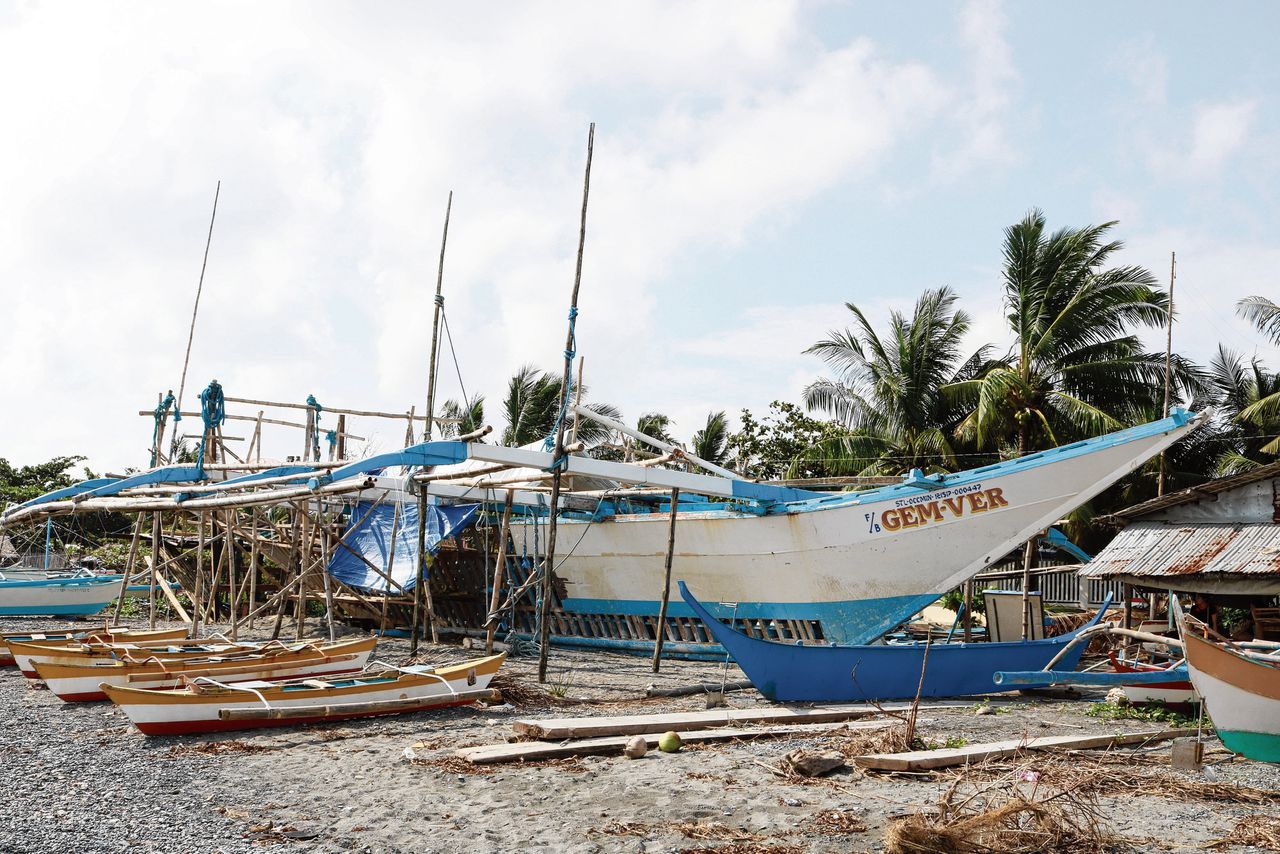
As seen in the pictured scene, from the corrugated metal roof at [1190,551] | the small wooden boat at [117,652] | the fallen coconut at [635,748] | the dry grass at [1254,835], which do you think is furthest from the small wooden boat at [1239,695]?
the small wooden boat at [117,652]

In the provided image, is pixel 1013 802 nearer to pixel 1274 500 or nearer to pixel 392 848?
pixel 392 848

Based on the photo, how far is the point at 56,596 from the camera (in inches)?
965

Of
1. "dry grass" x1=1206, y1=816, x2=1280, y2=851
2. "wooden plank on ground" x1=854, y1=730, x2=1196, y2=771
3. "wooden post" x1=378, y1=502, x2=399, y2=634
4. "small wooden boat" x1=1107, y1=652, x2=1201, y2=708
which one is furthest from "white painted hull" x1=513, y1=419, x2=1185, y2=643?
"dry grass" x1=1206, y1=816, x2=1280, y2=851

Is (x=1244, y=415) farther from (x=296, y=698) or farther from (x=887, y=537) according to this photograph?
(x=296, y=698)

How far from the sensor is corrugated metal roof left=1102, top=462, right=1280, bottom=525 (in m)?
13.0

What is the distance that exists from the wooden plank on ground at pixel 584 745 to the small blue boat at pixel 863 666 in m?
1.81

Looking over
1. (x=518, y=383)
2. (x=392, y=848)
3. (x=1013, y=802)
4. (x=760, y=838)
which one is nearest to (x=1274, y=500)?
(x=1013, y=802)

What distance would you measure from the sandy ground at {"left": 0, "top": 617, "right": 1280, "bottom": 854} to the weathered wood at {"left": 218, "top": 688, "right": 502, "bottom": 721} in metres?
0.16

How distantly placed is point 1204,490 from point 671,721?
27.7ft

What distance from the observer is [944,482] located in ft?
48.0

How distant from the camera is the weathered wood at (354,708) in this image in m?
9.88

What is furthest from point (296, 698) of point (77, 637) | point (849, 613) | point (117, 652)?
point (849, 613)

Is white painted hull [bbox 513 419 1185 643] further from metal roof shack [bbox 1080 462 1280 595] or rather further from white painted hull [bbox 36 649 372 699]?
white painted hull [bbox 36 649 372 699]

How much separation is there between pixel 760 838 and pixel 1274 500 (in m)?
10.1
